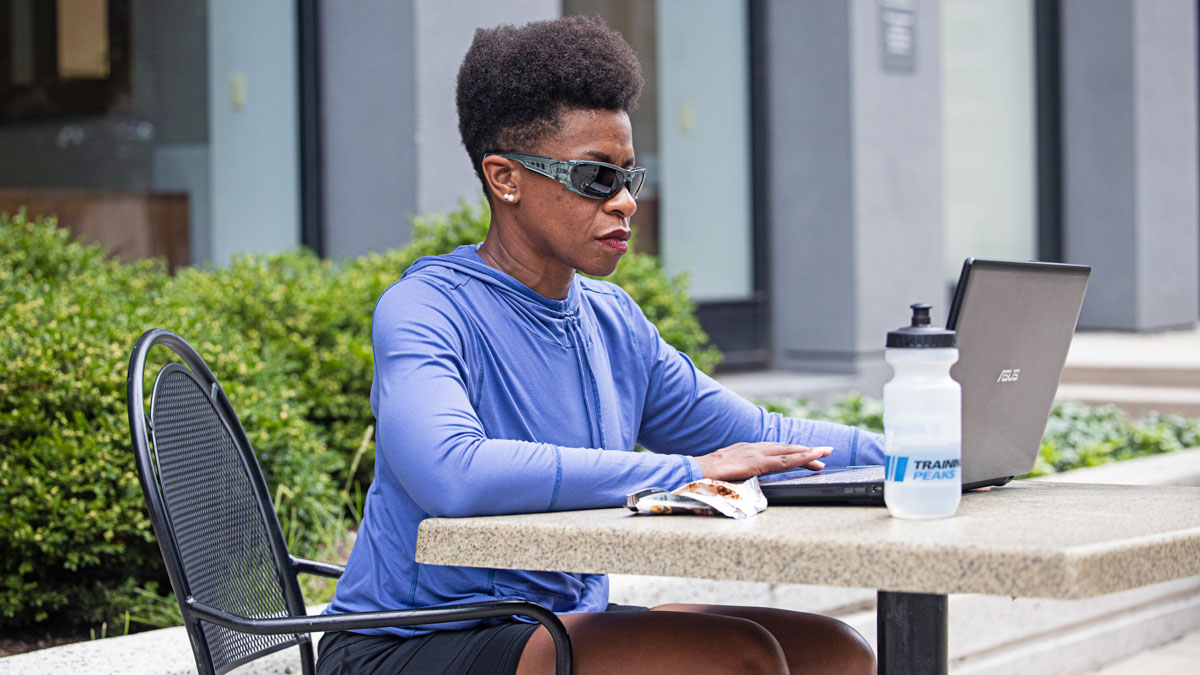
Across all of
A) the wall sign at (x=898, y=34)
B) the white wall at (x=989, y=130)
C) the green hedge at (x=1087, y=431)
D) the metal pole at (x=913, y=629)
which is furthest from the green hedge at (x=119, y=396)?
the white wall at (x=989, y=130)

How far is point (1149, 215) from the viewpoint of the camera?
12.3m

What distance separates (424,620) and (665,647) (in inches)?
14.5

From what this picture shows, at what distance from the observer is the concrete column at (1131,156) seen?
12.2 metres

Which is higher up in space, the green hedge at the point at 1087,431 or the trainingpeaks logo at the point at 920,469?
the trainingpeaks logo at the point at 920,469

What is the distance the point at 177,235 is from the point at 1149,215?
347 inches

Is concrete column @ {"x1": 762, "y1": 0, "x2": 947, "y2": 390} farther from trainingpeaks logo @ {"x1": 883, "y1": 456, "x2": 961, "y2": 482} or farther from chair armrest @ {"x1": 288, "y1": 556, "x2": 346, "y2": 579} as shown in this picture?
trainingpeaks logo @ {"x1": 883, "y1": 456, "x2": 961, "y2": 482}

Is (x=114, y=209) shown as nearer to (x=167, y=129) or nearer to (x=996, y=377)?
(x=167, y=129)

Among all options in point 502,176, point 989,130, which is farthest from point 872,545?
point 989,130

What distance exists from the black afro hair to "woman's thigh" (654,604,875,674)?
869 millimetres

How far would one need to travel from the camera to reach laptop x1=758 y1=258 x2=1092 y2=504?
6.59ft

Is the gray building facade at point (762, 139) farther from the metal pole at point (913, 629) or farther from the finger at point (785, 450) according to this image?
the metal pole at point (913, 629)

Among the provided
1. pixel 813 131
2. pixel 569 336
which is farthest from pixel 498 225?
pixel 813 131

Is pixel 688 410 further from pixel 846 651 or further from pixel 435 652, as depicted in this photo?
pixel 435 652

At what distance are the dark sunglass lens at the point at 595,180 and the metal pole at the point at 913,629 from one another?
81 centimetres
